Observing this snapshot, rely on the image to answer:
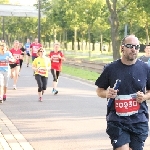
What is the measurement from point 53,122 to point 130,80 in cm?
545

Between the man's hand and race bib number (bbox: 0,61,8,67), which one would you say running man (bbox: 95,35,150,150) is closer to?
the man's hand

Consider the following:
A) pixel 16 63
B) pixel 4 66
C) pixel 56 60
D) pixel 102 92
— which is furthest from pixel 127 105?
pixel 16 63

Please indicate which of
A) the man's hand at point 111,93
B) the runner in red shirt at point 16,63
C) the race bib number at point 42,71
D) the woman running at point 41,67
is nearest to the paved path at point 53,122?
the woman running at point 41,67

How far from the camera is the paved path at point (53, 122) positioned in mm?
8359

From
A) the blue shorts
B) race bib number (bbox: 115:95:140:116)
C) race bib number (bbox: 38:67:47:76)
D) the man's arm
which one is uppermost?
the man's arm

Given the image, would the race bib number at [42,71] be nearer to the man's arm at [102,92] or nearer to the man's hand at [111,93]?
the man's arm at [102,92]

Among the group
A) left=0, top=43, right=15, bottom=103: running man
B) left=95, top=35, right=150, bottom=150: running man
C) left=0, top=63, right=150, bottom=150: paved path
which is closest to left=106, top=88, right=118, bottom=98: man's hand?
left=95, top=35, right=150, bottom=150: running man

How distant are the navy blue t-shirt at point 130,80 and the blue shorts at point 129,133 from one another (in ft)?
0.19

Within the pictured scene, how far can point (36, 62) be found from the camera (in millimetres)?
15031

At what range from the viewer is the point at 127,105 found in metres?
5.47

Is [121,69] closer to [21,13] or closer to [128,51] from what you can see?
[128,51]

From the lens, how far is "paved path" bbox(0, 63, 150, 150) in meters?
8.36

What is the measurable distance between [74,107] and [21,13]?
52194 millimetres

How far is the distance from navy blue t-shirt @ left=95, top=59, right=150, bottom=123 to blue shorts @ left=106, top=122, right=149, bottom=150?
0.06m
